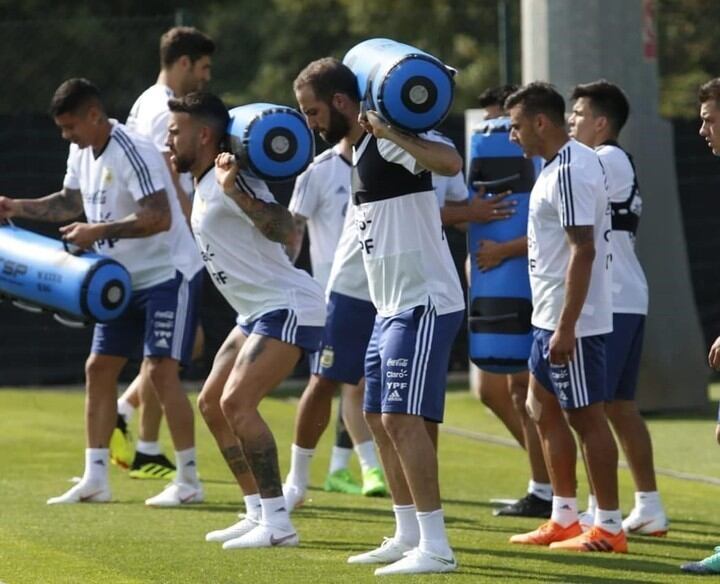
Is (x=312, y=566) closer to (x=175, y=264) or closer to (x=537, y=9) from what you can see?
(x=175, y=264)

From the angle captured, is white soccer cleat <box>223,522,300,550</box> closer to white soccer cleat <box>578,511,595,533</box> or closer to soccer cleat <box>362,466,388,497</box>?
white soccer cleat <box>578,511,595,533</box>

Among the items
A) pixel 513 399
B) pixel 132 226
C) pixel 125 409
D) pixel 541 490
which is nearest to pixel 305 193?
pixel 132 226

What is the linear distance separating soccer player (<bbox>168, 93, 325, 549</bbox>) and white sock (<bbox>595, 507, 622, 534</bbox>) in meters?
1.35

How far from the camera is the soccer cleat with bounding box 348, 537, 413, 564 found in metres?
7.44

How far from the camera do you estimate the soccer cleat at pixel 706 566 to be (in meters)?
7.27

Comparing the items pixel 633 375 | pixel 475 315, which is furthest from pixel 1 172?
pixel 633 375

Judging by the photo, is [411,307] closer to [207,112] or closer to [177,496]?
[207,112]

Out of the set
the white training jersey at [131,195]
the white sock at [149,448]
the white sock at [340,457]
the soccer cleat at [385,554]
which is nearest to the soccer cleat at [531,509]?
the white sock at [340,457]

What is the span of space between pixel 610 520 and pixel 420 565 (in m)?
1.16

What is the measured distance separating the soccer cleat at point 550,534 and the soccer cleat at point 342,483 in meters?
2.06

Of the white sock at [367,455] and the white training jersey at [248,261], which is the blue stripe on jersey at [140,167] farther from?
the white sock at [367,455]

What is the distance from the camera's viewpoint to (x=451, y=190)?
32.0 feet

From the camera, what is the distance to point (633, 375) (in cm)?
870

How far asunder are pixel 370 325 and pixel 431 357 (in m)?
2.49
